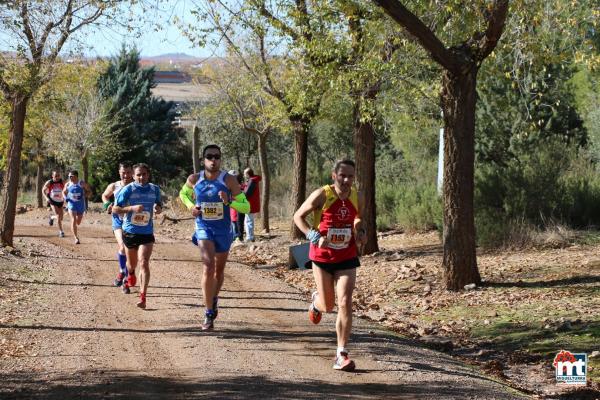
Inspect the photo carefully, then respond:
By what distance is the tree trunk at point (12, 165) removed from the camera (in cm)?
1738

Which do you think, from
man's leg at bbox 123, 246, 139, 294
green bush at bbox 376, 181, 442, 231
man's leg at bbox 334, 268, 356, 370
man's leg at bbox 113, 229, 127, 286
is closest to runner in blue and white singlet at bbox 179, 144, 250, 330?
man's leg at bbox 334, 268, 356, 370

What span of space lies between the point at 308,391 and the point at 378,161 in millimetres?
28392

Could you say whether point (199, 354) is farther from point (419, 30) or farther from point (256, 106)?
point (256, 106)

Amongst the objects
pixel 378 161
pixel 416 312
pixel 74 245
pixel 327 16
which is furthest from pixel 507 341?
pixel 378 161

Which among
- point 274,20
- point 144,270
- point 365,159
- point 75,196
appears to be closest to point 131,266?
point 144,270

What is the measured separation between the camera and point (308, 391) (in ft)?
25.1

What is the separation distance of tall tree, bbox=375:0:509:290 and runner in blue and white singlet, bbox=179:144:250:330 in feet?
14.0

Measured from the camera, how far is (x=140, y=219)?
1213 cm

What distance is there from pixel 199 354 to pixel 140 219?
3470mm

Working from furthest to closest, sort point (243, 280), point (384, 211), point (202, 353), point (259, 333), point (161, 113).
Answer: point (161, 113), point (384, 211), point (243, 280), point (259, 333), point (202, 353)

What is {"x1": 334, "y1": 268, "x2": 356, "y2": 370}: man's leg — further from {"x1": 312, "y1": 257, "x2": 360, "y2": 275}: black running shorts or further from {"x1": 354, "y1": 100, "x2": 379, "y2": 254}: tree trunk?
{"x1": 354, "y1": 100, "x2": 379, "y2": 254}: tree trunk

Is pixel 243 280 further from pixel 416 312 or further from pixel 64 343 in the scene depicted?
pixel 64 343

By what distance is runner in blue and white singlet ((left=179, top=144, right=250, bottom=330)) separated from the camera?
1026cm

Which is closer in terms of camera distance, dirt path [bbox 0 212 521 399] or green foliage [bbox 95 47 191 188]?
dirt path [bbox 0 212 521 399]
